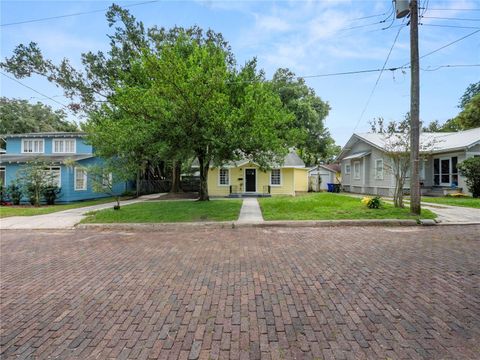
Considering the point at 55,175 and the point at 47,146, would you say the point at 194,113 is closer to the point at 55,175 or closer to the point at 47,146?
the point at 55,175

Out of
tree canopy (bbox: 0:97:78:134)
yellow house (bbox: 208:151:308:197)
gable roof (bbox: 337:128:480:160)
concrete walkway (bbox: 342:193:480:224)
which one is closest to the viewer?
concrete walkway (bbox: 342:193:480:224)

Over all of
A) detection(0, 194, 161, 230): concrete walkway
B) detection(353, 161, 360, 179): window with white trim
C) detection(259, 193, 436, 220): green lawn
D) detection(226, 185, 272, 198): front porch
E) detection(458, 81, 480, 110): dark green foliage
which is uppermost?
detection(458, 81, 480, 110): dark green foliage

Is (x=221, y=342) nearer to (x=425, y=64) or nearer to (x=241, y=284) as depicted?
(x=241, y=284)

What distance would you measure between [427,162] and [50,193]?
26.1 metres

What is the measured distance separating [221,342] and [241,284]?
5.26ft

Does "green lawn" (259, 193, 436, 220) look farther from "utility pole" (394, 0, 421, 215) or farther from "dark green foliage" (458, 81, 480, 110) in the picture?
"dark green foliage" (458, 81, 480, 110)

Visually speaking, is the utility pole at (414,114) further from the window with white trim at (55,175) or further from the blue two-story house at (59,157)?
the window with white trim at (55,175)

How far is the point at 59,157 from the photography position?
2064 cm

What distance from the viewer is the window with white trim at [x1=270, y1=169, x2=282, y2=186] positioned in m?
23.5

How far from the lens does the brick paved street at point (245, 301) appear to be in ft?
9.15

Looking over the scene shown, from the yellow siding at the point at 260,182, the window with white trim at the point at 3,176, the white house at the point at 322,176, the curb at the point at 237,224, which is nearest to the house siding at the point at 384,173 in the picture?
the white house at the point at 322,176

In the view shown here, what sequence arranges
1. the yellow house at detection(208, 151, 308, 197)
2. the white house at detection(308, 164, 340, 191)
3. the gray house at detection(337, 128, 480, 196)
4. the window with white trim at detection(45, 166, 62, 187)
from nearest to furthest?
the gray house at detection(337, 128, 480, 196), the window with white trim at detection(45, 166, 62, 187), the yellow house at detection(208, 151, 308, 197), the white house at detection(308, 164, 340, 191)

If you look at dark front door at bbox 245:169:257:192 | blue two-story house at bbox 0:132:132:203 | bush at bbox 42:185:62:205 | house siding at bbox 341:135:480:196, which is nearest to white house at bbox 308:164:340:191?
house siding at bbox 341:135:480:196

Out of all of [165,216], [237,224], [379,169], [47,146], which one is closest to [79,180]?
[47,146]
